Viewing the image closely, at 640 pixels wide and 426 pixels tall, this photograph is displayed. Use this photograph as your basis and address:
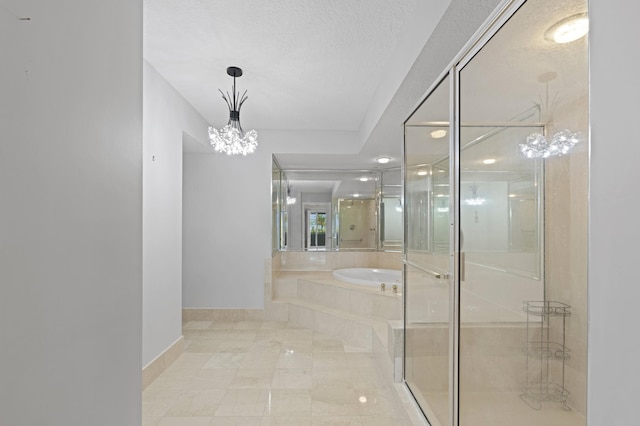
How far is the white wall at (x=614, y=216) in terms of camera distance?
685 mm

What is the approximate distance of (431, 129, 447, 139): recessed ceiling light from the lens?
2.00m

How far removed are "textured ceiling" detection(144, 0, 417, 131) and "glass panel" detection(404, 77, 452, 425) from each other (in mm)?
539

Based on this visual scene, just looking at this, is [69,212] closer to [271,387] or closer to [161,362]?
[271,387]

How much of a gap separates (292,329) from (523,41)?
3.91 meters

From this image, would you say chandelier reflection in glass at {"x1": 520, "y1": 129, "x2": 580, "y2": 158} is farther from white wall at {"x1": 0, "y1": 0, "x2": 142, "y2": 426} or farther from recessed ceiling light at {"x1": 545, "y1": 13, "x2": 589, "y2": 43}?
white wall at {"x1": 0, "y1": 0, "x2": 142, "y2": 426}

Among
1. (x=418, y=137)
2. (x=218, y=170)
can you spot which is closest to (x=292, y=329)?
(x=218, y=170)

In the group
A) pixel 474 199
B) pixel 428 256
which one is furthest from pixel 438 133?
pixel 428 256

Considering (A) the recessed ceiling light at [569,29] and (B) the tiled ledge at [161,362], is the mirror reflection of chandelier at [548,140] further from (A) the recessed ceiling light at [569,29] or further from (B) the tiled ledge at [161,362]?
(B) the tiled ledge at [161,362]

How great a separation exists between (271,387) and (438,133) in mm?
2238

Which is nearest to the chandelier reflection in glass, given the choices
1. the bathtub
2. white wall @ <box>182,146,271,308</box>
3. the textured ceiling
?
the textured ceiling

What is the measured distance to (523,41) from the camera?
122 cm

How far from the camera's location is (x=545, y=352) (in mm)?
1093

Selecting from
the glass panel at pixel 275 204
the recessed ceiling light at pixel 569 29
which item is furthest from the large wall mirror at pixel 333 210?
the recessed ceiling light at pixel 569 29

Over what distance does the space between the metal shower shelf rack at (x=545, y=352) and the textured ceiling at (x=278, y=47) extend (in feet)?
5.50
